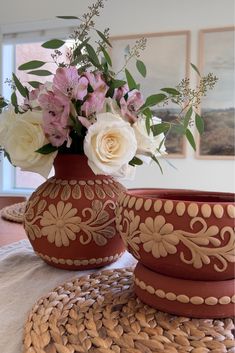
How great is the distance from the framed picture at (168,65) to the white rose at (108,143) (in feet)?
6.18

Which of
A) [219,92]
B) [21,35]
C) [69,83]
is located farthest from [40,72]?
[21,35]

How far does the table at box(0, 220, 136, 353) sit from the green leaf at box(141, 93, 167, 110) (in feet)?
0.92

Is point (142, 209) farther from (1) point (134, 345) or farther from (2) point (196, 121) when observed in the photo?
(2) point (196, 121)

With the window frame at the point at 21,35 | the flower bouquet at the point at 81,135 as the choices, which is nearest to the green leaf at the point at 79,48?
the flower bouquet at the point at 81,135

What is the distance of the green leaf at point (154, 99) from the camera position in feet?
1.82

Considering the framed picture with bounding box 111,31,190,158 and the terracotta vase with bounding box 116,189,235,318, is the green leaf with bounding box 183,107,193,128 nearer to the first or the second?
the terracotta vase with bounding box 116,189,235,318

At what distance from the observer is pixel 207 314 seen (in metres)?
0.37

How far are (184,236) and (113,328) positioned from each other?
12 centimetres

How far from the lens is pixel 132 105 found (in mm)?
553

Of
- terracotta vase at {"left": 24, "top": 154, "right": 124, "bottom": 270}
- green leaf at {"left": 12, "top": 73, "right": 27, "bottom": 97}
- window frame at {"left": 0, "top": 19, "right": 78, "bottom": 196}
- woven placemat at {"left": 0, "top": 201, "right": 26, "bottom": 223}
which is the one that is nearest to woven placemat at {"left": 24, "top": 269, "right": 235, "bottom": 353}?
terracotta vase at {"left": 24, "top": 154, "right": 124, "bottom": 270}

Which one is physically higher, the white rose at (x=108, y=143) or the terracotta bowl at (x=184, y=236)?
the white rose at (x=108, y=143)

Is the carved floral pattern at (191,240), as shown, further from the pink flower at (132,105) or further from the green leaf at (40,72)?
the green leaf at (40,72)

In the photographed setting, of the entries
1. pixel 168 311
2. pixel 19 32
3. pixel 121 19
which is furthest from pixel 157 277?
pixel 19 32

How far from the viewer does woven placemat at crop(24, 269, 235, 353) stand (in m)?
0.32
